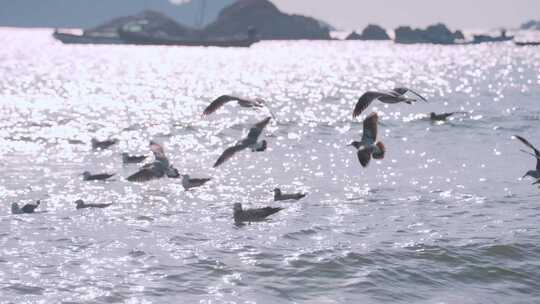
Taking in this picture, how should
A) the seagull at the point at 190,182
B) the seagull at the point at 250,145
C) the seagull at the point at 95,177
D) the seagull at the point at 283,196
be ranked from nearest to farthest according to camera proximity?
the seagull at the point at 250,145
the seagull at the point at 283,196
the seagull at the point at 190,182
the seagull at the point at 95,177

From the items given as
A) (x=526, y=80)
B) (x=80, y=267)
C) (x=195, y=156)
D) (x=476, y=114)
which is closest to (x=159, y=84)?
(x=526, y=80)

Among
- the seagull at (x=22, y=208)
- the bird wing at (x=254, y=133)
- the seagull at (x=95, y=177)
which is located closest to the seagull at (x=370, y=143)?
the bird wing at (x=254, y=133)

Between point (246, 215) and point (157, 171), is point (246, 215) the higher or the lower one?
the lower one

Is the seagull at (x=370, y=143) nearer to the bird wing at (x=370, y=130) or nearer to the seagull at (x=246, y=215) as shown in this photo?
the bird wing at (x=370, y=130)

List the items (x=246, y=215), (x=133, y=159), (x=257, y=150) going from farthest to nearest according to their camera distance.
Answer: (x=133, y=159), (x=246, y=215), (x=257, y=150)

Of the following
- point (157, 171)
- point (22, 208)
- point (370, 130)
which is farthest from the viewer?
point (157, 171)

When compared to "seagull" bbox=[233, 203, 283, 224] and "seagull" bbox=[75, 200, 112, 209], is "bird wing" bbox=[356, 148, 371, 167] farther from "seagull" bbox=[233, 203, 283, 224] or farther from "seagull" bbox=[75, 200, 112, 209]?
"seagull" bbox=[75, 200, 112, 209]

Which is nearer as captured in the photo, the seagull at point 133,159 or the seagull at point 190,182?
the seagull at point 190,182

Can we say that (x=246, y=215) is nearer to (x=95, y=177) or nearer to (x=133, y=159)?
(x=95, y=177)

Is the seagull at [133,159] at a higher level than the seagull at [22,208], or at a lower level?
higher

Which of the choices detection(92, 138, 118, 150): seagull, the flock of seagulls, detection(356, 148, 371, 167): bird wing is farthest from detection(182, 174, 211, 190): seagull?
detection(92, 138, 118, 150): seagull

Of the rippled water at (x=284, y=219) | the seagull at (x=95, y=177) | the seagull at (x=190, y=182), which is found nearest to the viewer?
the rippled water at (x=284, y=219)

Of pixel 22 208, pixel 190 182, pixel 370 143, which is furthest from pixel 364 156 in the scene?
pixel 190 182

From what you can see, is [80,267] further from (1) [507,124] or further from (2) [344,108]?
(2) [344,108]
